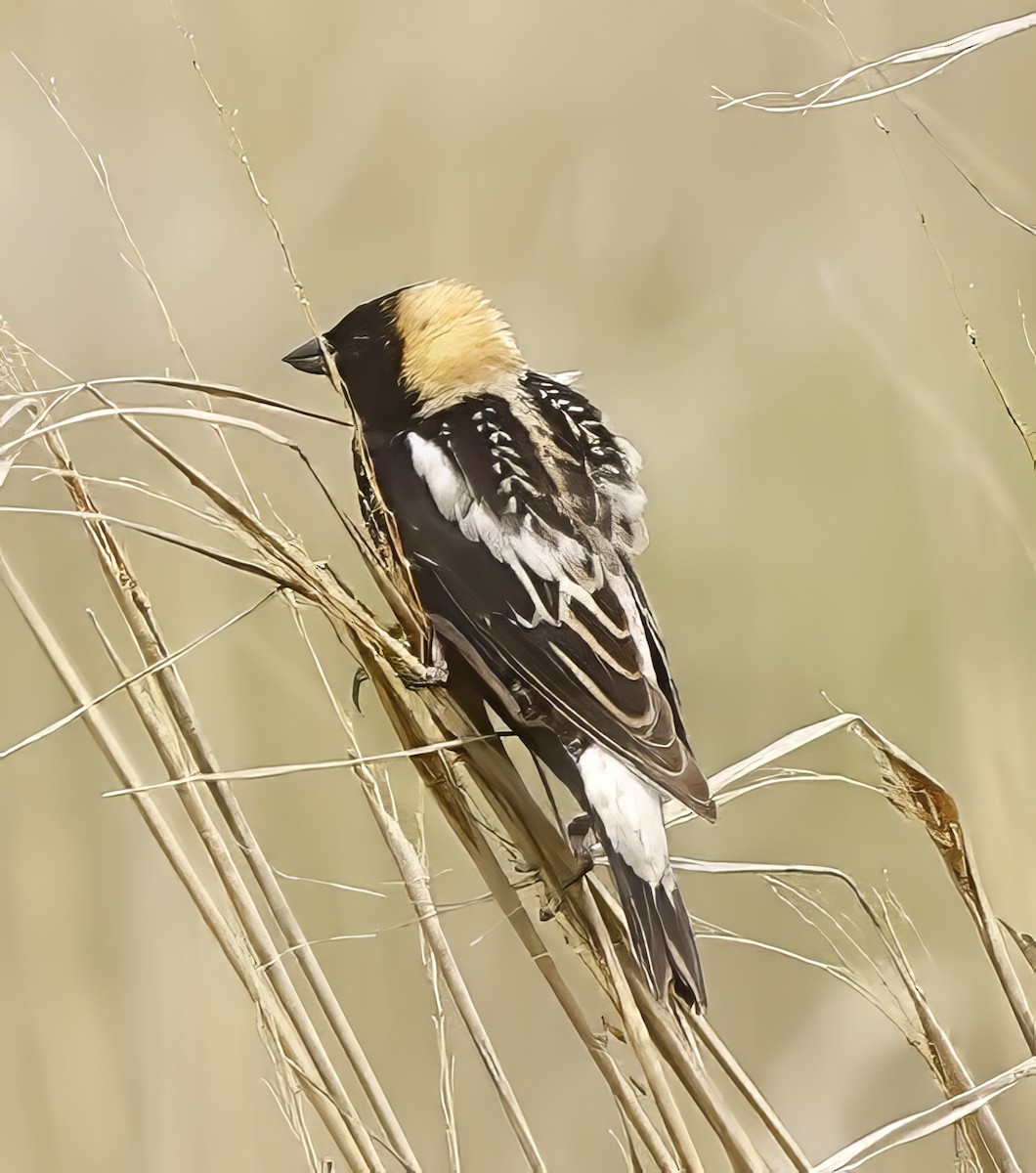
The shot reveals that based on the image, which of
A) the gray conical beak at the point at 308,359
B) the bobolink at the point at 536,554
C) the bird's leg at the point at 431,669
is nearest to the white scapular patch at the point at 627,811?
the bobolink at the point at 536,554

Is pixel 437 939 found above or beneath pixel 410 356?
beneath

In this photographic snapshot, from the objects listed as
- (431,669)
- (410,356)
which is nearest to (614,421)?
(410,356)

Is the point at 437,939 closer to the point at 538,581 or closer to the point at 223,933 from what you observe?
the point at 223,933

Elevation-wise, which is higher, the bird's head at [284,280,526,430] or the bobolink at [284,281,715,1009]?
the bird's head at [284,280,526,430]

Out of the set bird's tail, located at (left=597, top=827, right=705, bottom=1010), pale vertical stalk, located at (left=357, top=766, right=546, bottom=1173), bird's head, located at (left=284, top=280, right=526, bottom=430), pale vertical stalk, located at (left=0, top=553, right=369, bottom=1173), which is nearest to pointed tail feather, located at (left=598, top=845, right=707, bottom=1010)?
bird's tail, located at (left=597, top=827, right=705, bottom=1010)

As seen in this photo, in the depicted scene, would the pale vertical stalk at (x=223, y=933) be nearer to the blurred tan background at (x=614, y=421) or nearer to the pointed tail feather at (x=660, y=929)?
the blurred tan background at (x=614, y=421)

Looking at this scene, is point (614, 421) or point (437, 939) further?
point (614, 421)

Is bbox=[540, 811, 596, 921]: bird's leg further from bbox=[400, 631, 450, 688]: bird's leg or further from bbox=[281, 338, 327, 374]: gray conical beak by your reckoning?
bbox=[281, 338, 327, 374]: gray conical beak

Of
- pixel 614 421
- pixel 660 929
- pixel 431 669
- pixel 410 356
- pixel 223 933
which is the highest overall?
pixel 410 356
